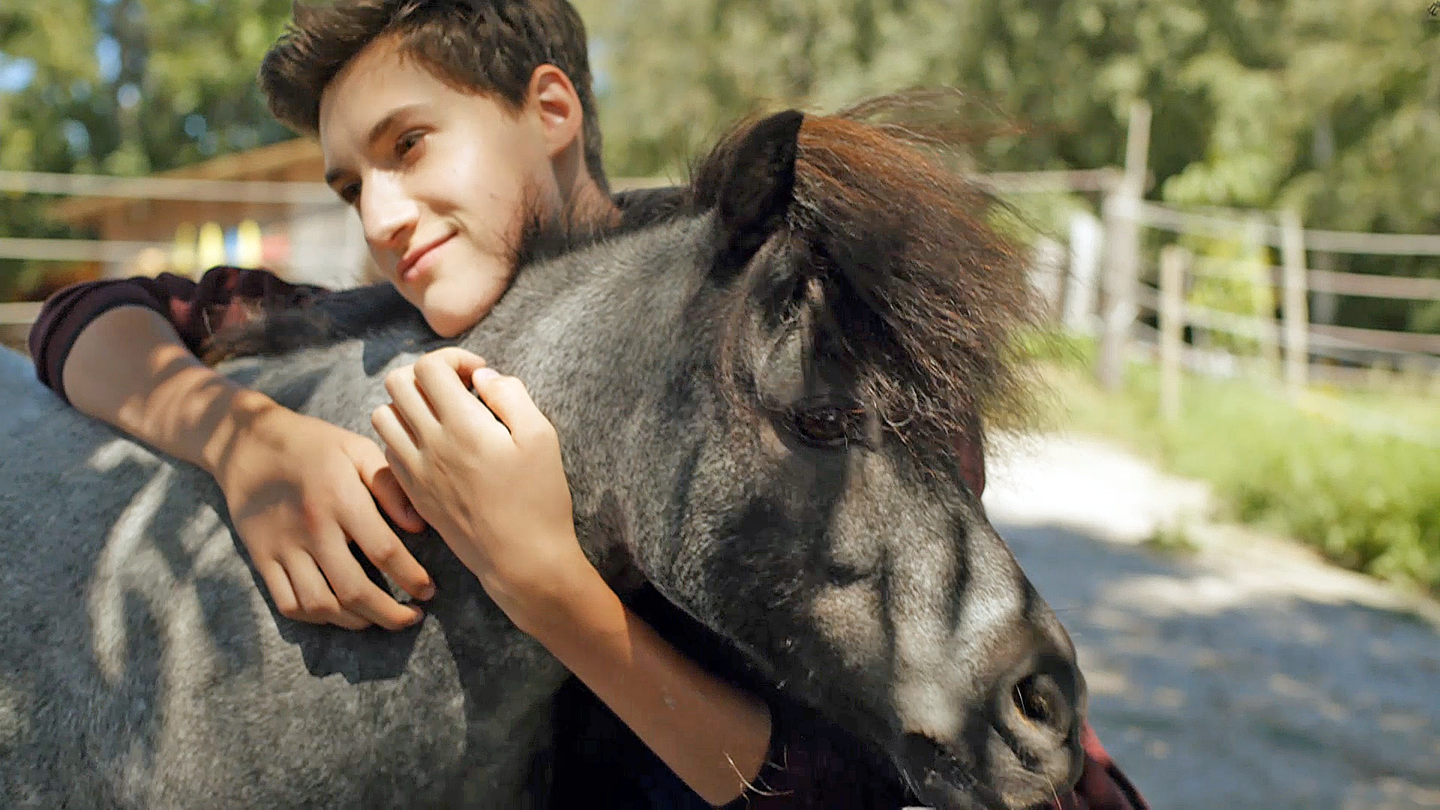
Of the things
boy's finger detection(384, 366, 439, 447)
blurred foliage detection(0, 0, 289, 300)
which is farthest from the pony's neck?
blurred foliage detection(0, 0, 289, 300)

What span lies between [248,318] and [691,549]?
0.94 meters

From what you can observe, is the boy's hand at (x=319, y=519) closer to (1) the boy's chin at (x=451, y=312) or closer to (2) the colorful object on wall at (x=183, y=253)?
(1) the boy's chin at (x=451, y=312)

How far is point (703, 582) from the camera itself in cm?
123

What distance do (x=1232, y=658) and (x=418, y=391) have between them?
4.80 meters

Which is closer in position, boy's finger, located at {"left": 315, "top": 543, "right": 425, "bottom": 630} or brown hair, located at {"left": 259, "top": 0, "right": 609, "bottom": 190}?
boy's finger, located at {"left": 315, "top": 543, "right": 425, "bottom": 630}

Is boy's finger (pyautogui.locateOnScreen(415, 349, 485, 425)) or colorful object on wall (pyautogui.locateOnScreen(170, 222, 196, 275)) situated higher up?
boy's finger (pyautogui.locateOnScreen(415, 349, 485, 425))

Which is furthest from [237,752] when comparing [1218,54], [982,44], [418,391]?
[1218,54]

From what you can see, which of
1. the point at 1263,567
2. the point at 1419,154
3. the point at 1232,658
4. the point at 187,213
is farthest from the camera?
the point at 1419,154

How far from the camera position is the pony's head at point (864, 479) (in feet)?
3.88

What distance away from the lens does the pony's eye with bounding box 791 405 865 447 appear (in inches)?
47.0

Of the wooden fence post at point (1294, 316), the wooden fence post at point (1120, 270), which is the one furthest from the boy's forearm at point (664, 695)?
the wooden fence post at point (1120, 270)

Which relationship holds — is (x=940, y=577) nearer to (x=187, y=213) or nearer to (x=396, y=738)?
(x=396, y=738)

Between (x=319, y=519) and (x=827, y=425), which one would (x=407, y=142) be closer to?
(x=319, y=519)

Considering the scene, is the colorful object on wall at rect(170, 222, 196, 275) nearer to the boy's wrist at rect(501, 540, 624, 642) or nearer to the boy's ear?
the boy's ear
